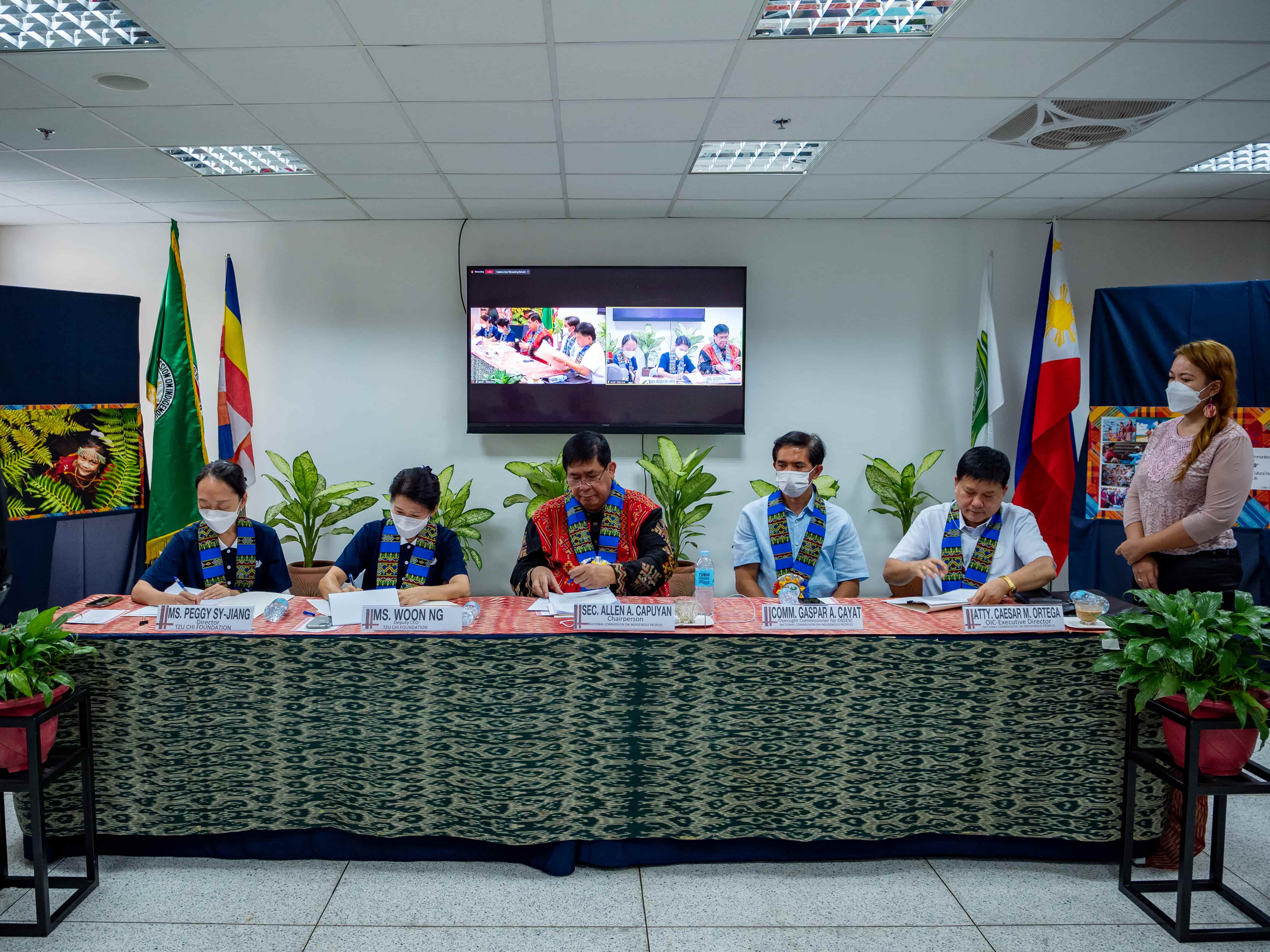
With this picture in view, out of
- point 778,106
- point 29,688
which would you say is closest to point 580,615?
point 29,688

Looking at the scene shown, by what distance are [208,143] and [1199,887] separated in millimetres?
4701

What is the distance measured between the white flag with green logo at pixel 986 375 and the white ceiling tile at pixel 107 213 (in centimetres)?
524

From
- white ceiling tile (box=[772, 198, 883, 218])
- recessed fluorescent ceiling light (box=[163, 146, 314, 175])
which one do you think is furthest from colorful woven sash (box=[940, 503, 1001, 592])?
recessed fluorescent ceiling light (box=[163, 146, 314, 175])

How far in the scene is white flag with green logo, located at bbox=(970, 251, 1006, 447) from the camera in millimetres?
4559

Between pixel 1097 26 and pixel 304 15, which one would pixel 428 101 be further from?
pixel 1097 26

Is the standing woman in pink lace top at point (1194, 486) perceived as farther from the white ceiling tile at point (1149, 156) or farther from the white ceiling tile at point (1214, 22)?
the white ceiling tile at point (1149, 156)

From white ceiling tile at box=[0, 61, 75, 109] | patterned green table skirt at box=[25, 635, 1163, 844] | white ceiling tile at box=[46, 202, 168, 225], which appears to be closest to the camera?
patterned green table skirt at box=[25, 635, 1163, 844]

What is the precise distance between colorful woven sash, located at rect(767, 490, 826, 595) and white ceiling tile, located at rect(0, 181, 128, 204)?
164 inches

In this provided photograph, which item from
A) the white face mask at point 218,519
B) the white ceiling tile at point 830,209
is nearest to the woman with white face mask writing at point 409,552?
the white face mask at point 218,519

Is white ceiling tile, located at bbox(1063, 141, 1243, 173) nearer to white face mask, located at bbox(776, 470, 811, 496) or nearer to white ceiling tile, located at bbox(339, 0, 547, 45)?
white face mask, located at bbox(776, 470, 811, 496)

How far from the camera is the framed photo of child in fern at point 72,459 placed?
3.15 metres

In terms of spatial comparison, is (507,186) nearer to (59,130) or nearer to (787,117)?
(787,117)

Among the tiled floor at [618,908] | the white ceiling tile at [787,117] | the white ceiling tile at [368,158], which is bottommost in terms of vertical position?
the tiled floor at [618,908]

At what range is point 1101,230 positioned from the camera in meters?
4.78
